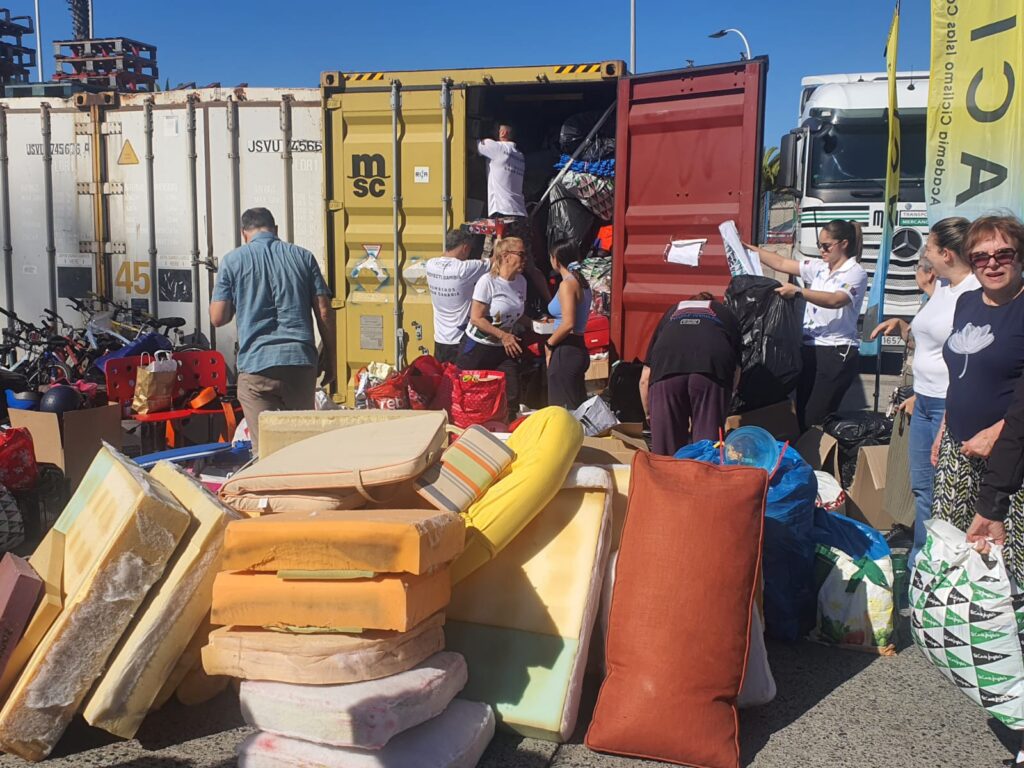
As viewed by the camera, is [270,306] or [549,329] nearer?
[270,306]

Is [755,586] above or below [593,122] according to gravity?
below

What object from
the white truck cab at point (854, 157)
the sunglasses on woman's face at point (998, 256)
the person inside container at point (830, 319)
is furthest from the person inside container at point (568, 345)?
the white truck cab at point (854, 157)

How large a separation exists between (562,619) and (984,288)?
6.21ft

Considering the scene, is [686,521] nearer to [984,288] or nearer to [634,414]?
[984,288]

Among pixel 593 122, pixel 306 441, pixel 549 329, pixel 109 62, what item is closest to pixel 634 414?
pixel 549 329

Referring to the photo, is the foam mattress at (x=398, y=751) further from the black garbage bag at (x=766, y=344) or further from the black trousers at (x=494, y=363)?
the black garbage bag at (x=766, y=344)

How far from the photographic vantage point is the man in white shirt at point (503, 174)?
24.3ft

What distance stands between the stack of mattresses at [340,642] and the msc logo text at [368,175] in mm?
4961

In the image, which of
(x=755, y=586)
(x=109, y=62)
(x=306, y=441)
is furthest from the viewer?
(x=109, y=62)

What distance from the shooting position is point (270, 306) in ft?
16.9

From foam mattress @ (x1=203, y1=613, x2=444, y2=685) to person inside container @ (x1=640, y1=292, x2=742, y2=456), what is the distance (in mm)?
2445

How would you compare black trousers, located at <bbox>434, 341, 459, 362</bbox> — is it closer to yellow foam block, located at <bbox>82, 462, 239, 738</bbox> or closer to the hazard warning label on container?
yellow foam block, located at <bbox>82, 462, 239, 738</bbox>

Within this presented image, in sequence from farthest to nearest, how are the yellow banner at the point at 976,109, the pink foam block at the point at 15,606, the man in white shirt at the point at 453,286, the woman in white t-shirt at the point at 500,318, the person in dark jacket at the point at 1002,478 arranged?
the man in white shirt at the point at 453,286 → the woman in white t-shirt at the point at 500,318 → the yellow banner at the point at 976,109 → the pink foam block at the point at 15,606 → the person in dark jacket at the point at 1002,478

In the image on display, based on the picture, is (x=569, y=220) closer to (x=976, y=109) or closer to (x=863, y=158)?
(x=976, y=109)
